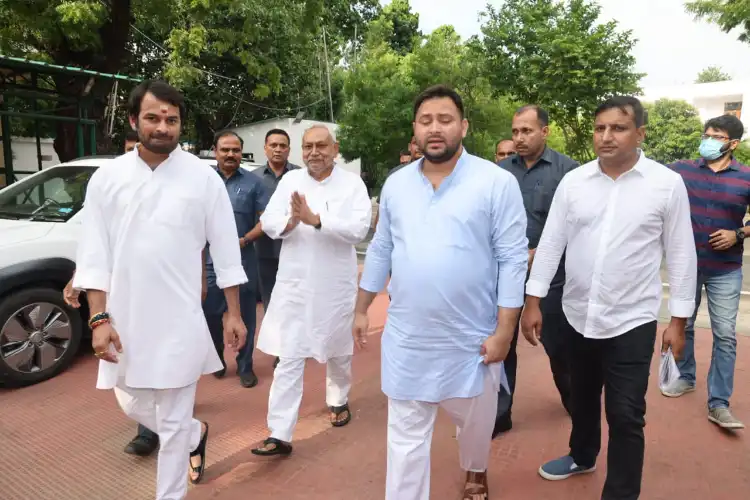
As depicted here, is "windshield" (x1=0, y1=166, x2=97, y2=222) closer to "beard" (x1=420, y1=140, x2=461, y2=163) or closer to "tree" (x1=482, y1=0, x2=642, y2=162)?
"beard" (x1=420, y1=140, x2=461, y2=163)

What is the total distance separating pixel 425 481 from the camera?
8.34 ft

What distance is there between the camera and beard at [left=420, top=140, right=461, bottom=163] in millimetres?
2549

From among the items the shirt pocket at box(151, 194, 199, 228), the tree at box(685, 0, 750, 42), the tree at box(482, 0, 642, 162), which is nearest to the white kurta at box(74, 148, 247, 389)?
the shirt pocket at box(151, 194, 199, 228)

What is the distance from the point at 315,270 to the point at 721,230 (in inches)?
106

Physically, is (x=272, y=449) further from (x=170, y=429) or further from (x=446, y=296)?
(x=446, y=296)

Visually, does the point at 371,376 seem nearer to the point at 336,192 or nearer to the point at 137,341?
the point at 336,192

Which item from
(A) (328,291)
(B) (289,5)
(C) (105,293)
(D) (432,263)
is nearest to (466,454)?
(D) (432,263)

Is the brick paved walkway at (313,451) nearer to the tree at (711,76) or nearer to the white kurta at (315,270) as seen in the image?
the white kurta at (315,270)

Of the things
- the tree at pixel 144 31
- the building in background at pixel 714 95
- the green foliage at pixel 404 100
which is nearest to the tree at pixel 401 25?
the green foliage at pixel 404 100

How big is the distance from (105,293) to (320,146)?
164 cm

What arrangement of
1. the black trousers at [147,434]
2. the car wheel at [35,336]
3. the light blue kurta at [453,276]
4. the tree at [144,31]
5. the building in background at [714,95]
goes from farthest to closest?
the building in background at [714,95]
the tree at [144,31]
the car wheel at [35,336]
the black trousers at [147,434]
the light blue kurta at [453,276]

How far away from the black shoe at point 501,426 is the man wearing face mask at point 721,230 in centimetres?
142

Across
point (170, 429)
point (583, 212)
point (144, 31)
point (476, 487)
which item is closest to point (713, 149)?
point (583, 212)

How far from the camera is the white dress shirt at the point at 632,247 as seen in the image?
265 cm
